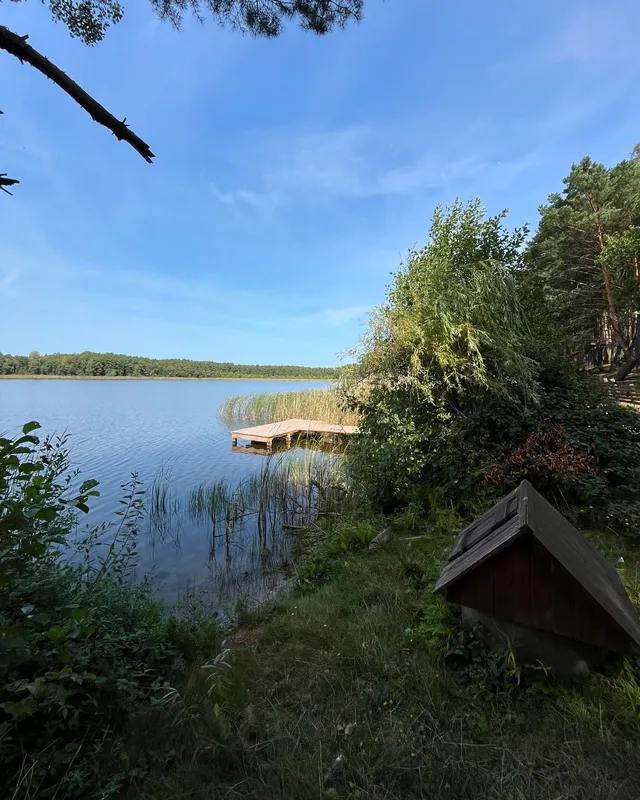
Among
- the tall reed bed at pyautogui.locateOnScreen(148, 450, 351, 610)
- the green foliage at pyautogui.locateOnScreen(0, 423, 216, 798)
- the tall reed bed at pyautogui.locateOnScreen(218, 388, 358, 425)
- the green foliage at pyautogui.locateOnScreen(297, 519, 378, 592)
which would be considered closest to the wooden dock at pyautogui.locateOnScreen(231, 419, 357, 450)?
the tall reed bed at pyautogui.locateOnScreen(218, 388, 358, 425)

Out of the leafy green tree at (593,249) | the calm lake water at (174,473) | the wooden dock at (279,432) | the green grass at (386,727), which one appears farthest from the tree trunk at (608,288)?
the green grass at (386,727)

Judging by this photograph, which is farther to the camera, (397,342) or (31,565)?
(397,342)

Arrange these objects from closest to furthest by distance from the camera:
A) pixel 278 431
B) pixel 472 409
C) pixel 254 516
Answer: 1. pixel 472 409
2. pixel 254 516
3. pixel 278 431

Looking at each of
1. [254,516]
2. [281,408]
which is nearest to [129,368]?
[281,408]

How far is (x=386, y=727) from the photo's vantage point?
5.95 feet

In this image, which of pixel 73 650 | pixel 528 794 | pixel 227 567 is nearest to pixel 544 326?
pixel 227 567

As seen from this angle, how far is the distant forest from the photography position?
3897 cm

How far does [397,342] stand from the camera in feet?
20.4

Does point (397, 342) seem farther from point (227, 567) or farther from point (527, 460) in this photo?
point (227, 567)

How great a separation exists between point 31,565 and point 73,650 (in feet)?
2.89

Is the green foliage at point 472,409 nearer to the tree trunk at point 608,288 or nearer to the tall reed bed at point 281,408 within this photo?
the tall reed bed at point 281,408

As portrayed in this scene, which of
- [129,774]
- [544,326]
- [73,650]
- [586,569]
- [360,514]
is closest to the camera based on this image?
[129,774]

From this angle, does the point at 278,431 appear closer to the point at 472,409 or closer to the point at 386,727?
the point at 472,409

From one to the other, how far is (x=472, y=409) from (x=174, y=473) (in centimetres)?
785
